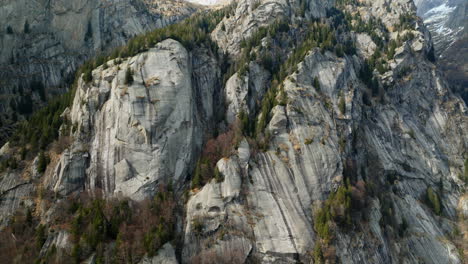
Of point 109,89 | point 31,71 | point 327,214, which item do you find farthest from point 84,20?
point 327,214

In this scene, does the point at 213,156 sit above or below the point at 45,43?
below

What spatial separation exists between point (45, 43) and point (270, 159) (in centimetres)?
8011

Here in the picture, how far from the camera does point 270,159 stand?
7194cm

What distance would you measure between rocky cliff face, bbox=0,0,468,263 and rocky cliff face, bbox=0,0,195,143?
29.3 metres

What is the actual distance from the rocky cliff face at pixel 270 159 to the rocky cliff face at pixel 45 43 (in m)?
29.3

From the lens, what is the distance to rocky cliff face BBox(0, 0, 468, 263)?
63.0 m

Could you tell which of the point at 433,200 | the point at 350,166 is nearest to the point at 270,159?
the point at 350,166

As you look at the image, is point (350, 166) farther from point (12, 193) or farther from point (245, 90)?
point (12, 193)

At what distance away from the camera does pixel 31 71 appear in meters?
99.2

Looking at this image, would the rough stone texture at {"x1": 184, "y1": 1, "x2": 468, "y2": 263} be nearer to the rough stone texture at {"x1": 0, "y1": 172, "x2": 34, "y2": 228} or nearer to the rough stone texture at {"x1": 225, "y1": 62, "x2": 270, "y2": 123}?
the rough stone texture at {"x1": 225, "y1": 62, "x2": 270, "y2": 123}

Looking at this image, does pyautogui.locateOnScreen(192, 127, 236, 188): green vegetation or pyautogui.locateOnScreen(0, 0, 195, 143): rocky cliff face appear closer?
pyautogui.locateOnScreen(192, 127, 236, 188): green vegetation

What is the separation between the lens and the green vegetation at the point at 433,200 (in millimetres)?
83188

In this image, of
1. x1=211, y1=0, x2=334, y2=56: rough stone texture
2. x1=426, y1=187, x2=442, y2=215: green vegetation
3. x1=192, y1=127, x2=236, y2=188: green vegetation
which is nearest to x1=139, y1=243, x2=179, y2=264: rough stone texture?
x1=192, y1=127, x2=236, y2=188: green vegetation

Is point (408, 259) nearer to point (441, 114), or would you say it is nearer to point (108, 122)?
point (441, 114)
